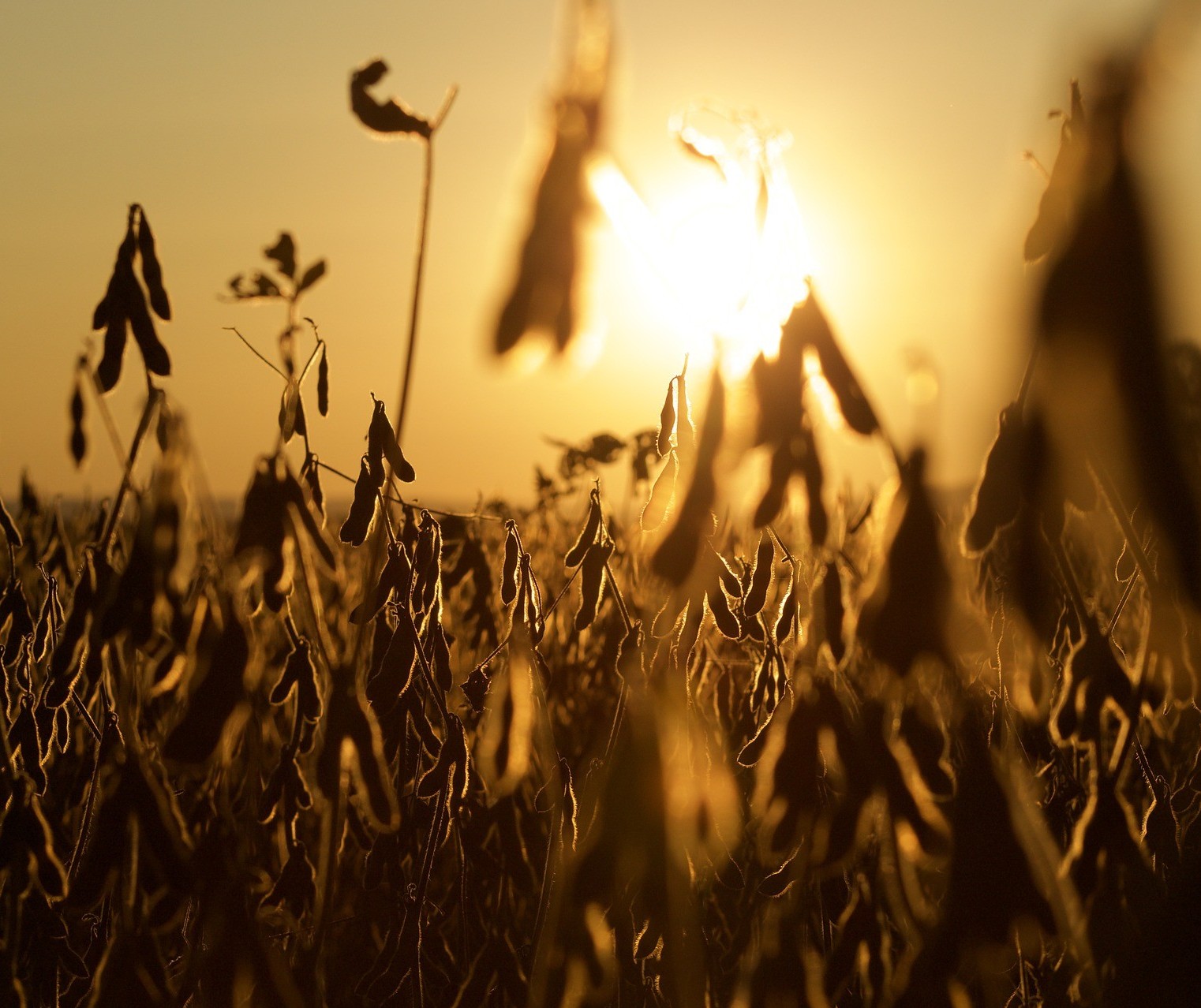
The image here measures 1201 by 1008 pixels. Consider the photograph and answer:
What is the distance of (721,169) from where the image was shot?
79 centimetres

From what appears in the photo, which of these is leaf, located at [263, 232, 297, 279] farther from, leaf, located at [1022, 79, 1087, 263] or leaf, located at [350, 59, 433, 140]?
leaf, located at [1022, 79, 1087, 263]

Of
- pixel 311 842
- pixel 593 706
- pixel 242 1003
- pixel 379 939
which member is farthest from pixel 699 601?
pixel 593 706

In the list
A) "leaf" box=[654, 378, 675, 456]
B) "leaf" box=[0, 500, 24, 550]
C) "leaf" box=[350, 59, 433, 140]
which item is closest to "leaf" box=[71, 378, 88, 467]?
"leaf" box=[0, 500, 24, 550]

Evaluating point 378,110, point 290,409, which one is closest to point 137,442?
point 290,409

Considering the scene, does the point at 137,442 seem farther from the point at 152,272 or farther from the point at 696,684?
the point at 696,684

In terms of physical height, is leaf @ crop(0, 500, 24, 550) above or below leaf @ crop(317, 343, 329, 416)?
below

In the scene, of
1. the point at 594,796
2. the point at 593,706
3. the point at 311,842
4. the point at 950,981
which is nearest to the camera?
the point at 950,981

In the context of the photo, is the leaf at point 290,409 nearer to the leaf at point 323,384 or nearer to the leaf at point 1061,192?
the leaf at point 323,384

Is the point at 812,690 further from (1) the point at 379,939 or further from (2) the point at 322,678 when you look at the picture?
(1) the point at 379,939

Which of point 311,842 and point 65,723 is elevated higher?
point 65,723

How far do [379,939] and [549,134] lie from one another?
6.82 feet

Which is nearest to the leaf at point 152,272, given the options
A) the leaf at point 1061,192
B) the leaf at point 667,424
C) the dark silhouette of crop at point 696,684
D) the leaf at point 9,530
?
the dark silhouette of crop at point 696,684

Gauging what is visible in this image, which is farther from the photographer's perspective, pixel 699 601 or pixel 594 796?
pixel 594 796

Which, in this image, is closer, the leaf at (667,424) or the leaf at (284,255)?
the leaf at (667,424)
